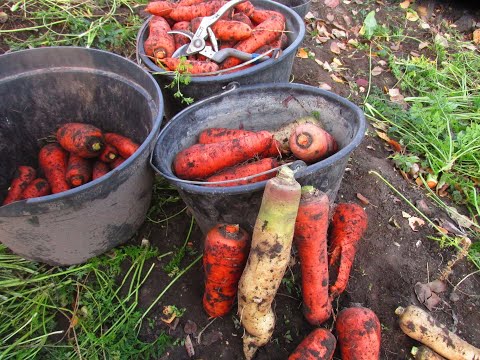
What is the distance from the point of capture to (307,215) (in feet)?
5.86

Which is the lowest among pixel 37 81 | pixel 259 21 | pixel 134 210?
pixel 134 210

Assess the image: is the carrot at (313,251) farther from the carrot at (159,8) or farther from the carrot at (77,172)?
the carrot at (159,8)

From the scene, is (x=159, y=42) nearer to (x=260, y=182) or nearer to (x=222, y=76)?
(x=222, y=76)

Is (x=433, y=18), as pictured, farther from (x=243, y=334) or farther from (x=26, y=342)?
(x=26, y=342)

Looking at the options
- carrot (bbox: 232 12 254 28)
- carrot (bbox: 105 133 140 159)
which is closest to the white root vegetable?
carrot (bbox: 105 133 140 159)

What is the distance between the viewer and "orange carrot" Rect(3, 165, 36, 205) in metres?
2.36

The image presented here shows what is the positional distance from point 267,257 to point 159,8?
79.8 inches

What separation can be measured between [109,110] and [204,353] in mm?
1665

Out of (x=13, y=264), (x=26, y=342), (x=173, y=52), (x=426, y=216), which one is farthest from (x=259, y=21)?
(x=26, y=342)

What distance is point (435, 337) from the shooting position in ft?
6.45

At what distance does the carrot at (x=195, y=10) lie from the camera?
2.73 meters

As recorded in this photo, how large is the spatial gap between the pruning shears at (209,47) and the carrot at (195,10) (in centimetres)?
19

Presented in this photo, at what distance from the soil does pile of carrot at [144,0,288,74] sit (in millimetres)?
1016

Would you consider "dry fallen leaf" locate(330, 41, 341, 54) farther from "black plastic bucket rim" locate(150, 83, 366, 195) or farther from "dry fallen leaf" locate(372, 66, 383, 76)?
"black plastic bucket rim" locate(150, 83, 366, 195)
